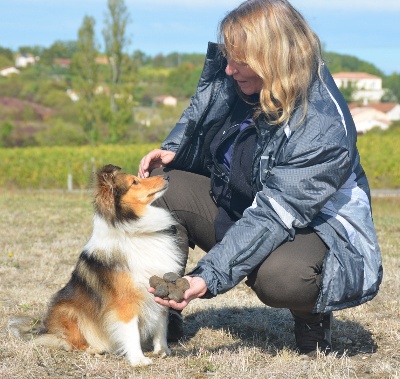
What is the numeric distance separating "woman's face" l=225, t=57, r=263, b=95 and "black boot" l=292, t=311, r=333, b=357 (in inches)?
52.1

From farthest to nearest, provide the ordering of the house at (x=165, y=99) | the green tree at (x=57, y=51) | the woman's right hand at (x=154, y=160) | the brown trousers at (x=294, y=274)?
the green tree at (x=57, y=51) < the house at (x=165, y=99) < the woman's right hand at (x=154, y=160) < the brown trousers at (x=294, y=274)

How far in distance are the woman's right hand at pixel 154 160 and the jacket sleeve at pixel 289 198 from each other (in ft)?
3.65

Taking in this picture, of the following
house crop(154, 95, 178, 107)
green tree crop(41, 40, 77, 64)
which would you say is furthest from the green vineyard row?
green tree crop(41, 40, 77, 64)

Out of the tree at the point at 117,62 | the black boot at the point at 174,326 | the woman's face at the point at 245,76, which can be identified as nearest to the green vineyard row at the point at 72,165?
the tree at the point at 117,62

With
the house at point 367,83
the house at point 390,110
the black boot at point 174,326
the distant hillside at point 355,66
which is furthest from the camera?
the distant hillside at point 355,66

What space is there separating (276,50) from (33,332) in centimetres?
237

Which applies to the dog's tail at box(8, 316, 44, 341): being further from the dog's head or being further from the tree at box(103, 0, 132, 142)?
the tree at box(103, 0, 132, 142)

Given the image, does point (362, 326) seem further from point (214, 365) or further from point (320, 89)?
point (320, 89)

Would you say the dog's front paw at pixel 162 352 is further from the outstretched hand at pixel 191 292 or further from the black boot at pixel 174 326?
the outstretched hand at pixel 191 292

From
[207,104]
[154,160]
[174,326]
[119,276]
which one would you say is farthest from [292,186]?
[174,326]

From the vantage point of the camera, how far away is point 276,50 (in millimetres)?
3301

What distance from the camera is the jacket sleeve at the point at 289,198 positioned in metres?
3.23

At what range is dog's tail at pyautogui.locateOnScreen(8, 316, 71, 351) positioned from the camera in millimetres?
3992

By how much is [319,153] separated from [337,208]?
1.24 feet
